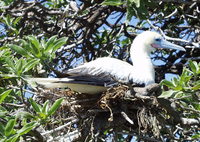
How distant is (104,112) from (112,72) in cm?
55

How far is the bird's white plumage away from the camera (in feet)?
10.6

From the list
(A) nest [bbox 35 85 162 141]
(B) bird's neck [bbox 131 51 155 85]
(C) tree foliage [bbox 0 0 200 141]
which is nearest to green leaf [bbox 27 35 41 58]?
(C) tree foliage [bbox 0 0 200 141]

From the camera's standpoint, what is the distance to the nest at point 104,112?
3006mm

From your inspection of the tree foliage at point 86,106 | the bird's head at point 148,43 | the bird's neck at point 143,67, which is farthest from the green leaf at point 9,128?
the bird's head at point 148,43

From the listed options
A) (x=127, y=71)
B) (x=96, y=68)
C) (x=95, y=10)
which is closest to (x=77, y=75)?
(x=96, y=68)

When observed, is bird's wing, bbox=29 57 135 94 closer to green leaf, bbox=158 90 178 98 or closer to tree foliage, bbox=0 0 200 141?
tree foliage, bbox=0 0 200 141

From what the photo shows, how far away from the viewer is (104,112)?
334cm

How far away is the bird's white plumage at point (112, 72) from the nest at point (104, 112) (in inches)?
6.3

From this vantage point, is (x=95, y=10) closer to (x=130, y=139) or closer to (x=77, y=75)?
(x=77, y=75)

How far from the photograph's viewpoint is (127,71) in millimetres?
3555

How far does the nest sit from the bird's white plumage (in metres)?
0.16

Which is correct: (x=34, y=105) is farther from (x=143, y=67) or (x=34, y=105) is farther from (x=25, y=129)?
(x=143, y=67)

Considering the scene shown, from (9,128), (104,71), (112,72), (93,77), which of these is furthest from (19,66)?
(112,72)

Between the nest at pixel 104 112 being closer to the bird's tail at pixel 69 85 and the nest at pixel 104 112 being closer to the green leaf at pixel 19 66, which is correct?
the bird's tail at pixel 69 85
